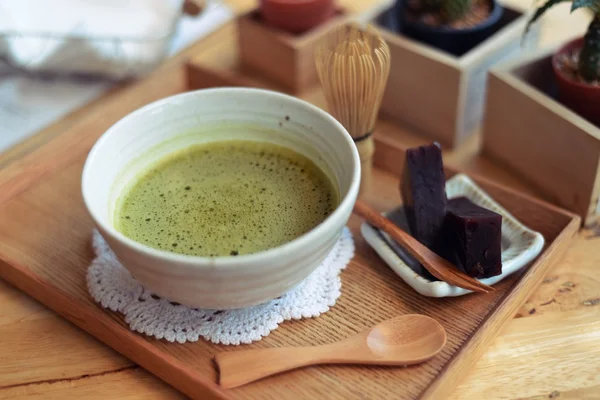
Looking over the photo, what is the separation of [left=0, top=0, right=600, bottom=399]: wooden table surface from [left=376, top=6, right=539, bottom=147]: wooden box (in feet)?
0.84

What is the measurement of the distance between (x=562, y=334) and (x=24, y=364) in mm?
533

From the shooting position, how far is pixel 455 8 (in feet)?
3.12

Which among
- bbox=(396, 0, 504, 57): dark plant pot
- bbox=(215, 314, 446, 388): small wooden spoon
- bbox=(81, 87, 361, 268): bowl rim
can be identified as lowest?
bbox=(215, 314, 446, 388): small wooden spoon

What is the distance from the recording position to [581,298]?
2.45 ft

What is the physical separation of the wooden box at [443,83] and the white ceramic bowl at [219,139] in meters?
0.26

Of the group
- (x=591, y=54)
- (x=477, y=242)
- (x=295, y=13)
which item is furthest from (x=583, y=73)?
(x=295, y=13)

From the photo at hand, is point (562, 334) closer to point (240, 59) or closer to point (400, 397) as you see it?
point (400, 397)

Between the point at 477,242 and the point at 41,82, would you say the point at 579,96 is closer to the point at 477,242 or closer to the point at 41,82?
the point at 477,242

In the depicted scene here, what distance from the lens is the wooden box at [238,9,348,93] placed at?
103 cm

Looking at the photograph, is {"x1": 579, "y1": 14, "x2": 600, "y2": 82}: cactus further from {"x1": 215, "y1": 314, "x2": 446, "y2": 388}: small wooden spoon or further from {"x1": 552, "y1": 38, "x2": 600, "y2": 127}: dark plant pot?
{"x1": 215, "y1": 314, "x2": 446, "y2": 388}: small wooden spoon

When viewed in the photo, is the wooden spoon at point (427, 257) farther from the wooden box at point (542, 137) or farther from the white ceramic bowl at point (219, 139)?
the wooden box at point (542, 137)

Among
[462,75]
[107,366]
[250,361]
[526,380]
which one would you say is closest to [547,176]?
[462,75]

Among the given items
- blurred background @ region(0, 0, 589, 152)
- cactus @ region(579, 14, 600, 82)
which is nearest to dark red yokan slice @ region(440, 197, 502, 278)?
cactus @ region(579, 14, 600, 82)

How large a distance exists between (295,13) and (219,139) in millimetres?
320
